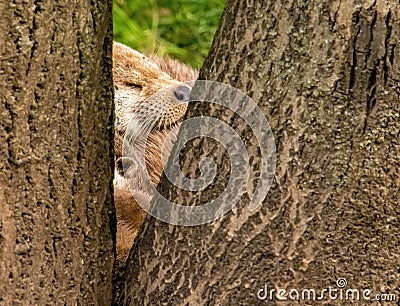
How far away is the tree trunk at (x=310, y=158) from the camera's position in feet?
5.21

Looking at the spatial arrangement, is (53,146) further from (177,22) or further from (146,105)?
(177,22)

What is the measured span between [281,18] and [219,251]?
1.41 feet

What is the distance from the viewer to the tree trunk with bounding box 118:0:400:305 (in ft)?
5.21

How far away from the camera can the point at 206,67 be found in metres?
1.75

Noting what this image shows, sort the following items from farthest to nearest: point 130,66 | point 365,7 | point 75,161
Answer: point 130,66 < point 75,161 < point 365,7

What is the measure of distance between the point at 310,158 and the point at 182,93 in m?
1.01

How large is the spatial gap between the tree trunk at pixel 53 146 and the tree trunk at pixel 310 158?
0.18 metres

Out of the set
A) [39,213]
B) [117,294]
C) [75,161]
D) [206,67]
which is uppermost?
[206,67]

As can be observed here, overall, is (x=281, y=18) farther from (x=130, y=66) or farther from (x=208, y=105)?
(x=130, y=66)

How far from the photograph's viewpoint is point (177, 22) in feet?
16.3

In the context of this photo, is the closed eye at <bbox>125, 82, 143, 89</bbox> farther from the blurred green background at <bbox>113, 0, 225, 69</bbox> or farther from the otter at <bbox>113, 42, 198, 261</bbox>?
the blurred green background at <bbox>113, 0, 225, 69</bbox>

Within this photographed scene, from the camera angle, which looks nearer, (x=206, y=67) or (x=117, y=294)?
(x=206, y=67)

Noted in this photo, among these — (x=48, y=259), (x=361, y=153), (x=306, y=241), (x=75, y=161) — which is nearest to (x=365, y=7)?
(x=361, y=153)

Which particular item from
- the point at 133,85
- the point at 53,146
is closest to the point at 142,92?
the point at 133,85
